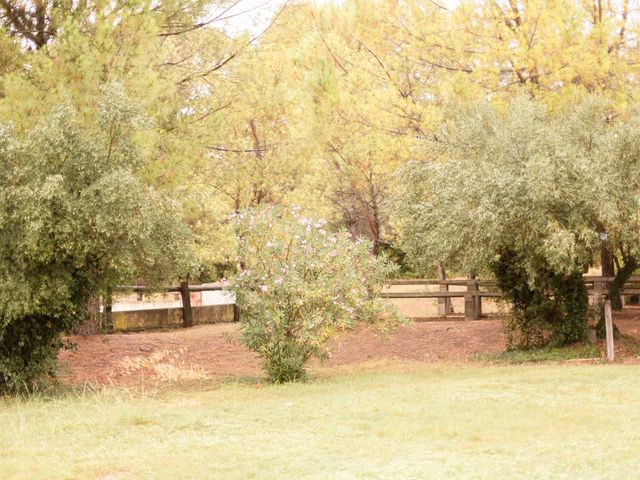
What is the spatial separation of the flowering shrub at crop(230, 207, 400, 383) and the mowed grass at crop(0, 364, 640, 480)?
3.30 feet

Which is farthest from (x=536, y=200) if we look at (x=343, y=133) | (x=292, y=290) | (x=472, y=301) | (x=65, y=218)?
(x=472, y=301)

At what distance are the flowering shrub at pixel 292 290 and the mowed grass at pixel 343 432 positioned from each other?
101 centimetres

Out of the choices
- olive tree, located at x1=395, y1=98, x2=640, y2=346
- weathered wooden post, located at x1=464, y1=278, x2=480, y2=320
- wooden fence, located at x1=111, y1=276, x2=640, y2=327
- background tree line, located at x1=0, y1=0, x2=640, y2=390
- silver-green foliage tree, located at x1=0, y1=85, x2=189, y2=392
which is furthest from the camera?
weathered wooden post, located at x1=464, y1=278, x2=480, y2=320

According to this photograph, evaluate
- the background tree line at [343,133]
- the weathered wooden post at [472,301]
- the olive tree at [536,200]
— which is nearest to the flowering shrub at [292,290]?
the background tree line at [343,133]

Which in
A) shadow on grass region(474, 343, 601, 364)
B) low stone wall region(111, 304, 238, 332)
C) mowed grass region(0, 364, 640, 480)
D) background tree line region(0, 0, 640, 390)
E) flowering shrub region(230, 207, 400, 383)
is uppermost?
background tree line region(0, 0, 640, 390)

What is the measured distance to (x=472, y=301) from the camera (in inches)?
935

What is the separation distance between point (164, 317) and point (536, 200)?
13413 millimetres

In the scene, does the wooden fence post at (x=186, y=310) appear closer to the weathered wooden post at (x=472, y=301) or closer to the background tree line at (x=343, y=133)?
the background tree line at (x=343, y=133)

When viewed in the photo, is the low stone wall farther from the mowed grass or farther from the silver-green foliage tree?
the mowed grass

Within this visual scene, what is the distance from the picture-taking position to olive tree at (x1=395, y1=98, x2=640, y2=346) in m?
15.4

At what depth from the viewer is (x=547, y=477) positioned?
294 inches

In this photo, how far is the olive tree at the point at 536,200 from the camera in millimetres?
15398

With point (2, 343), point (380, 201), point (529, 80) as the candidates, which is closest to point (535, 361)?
point (529, 80)

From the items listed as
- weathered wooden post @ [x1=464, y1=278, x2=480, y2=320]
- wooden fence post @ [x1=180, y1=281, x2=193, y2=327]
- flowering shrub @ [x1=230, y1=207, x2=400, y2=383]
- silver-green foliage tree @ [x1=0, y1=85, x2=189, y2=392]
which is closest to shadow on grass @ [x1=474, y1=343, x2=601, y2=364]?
flowering shrub @ [x1=230, y1=207, x2=400, y2=383]
